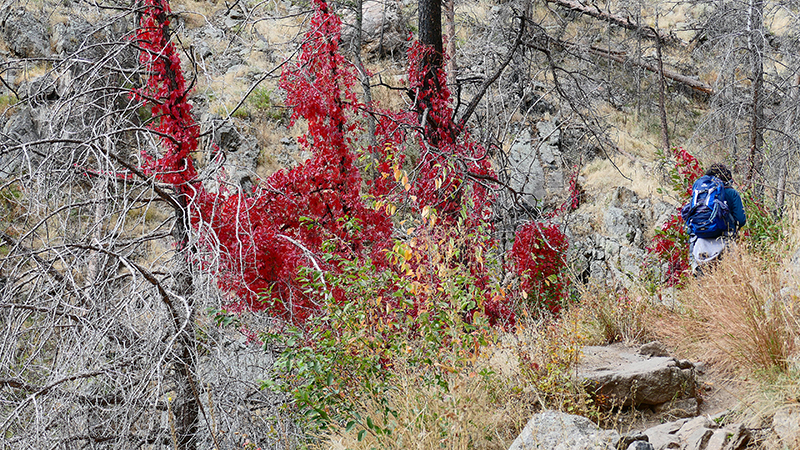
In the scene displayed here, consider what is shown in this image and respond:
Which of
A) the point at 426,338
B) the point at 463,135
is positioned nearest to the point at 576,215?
the point at 463,135

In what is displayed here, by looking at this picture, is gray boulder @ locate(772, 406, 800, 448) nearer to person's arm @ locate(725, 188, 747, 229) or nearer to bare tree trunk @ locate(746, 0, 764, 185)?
person's arm @ locate(725, 188, 747, 229)

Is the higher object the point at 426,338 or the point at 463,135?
the point at 463,135

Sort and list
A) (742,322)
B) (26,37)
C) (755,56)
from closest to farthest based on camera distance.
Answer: (742,322) → (755,56) → (26,37)

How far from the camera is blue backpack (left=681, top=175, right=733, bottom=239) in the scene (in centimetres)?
595

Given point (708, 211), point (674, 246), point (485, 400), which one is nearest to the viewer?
point (485, 400)

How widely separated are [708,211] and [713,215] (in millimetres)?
118

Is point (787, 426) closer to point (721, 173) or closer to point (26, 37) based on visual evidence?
point (721, 173)

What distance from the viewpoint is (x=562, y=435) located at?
307cm

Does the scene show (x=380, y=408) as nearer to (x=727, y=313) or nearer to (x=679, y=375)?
(x=679, y=375)

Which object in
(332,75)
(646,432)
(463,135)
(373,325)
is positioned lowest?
(646,432)

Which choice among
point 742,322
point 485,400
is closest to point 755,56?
point 742,322

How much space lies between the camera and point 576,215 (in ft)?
44.9

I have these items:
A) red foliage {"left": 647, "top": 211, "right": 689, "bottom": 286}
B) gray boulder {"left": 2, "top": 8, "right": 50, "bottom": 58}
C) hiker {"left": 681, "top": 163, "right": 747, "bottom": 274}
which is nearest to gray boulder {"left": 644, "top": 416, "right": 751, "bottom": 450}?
hiker {"left": 681, "top": 163, "right": 747, "bottom": 274}

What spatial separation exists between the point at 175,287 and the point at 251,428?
153 cm
